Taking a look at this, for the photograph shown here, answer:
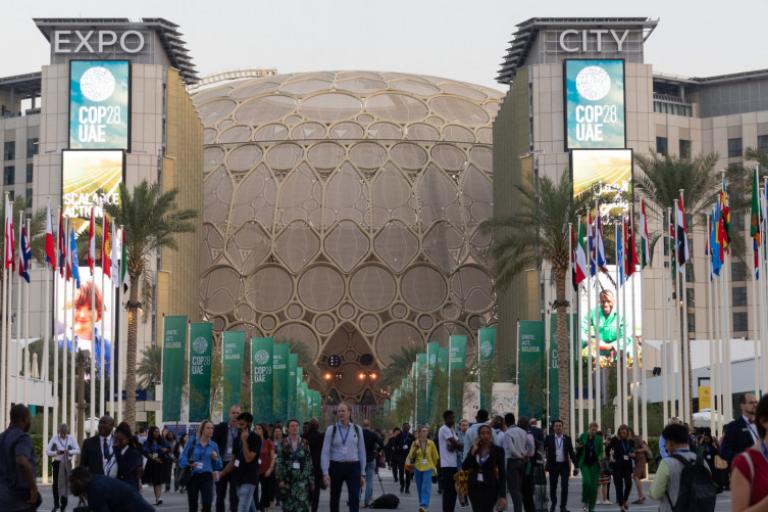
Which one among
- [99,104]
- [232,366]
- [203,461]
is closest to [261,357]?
[232,366]

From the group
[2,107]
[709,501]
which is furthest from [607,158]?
[709,501]

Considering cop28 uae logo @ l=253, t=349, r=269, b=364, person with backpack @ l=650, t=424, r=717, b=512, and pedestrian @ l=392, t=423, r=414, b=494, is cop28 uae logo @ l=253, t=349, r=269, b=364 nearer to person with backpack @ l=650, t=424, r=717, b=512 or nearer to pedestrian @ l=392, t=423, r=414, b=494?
pedestrian @ l=392, t=423, r=414, b=494

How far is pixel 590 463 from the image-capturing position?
26172 millimetres

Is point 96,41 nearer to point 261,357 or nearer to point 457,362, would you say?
point 457,362

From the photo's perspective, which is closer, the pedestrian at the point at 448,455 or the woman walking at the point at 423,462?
the pedestrian at the point at 448,455

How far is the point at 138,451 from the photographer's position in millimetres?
18734

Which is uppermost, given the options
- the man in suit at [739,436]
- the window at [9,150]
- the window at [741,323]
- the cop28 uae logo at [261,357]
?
the window at [9,150]

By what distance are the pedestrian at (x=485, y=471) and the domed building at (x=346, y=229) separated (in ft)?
301

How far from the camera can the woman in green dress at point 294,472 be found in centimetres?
1986

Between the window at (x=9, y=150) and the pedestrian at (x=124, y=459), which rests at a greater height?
the window at (x=9, y=150)

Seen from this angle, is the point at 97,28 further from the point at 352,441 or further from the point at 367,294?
the point at 352,441

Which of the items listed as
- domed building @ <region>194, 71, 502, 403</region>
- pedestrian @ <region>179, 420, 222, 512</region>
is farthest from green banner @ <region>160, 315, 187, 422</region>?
domed building @ <region>194, 71, 502, 403</region>

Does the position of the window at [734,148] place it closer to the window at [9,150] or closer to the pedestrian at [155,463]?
the window at [9,150]

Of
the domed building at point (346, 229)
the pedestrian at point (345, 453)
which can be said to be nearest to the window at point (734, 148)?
the domed building at point (346, 229)
